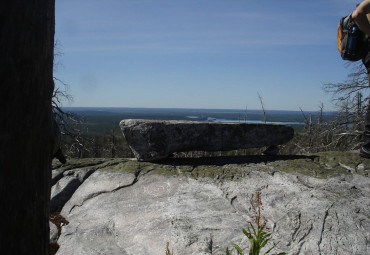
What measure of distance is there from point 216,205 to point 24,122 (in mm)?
2627

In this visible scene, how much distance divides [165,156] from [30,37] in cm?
346

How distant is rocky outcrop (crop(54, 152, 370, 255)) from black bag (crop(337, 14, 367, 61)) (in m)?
1.40

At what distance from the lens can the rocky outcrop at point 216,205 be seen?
3162mm

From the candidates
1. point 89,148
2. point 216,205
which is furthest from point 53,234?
point 89,148

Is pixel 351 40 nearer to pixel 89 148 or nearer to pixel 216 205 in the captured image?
pixel 216 205

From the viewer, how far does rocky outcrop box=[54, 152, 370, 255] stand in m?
3.16

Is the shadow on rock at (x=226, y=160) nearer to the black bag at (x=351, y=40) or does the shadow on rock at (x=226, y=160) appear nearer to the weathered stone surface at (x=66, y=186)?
the weathered stone surface at (x=66, y=186)

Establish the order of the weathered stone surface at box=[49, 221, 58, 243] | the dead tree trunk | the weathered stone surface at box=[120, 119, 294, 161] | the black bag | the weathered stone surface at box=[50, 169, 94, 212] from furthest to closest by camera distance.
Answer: the weathered stone surface at box=[120, 119, 294, 161] → the weathered stone surface at box=[50, 169, 94, 212] → the black bag → the weathered stone surface at box=[49, 221, 58, 243] → the dead tree trunk

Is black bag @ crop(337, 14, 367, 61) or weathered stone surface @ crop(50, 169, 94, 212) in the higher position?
black bag @ crop(337, 14, 367, 61)

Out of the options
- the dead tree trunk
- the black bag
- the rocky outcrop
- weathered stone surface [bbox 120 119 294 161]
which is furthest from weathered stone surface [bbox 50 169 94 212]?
the black bag

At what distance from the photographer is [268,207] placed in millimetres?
3621

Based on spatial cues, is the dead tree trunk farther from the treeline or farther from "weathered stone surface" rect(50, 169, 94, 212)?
the treeline

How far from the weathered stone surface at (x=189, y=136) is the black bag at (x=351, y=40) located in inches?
59.7

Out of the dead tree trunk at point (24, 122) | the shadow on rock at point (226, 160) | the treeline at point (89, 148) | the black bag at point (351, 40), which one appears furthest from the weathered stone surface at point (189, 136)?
the treeline at point (89, 148)
